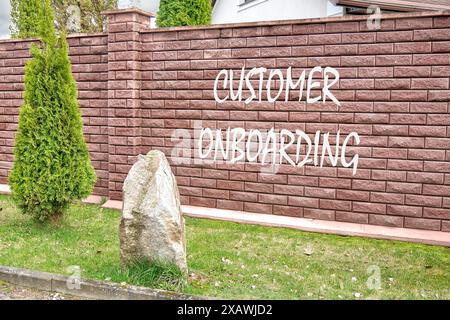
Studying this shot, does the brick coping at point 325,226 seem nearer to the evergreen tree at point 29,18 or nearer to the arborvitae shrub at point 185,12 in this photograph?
the arborvitae shrub at point 185,12

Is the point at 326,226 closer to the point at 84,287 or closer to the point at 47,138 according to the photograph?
the point at 84,287

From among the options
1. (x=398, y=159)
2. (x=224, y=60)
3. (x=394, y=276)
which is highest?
(x=224, y=60)

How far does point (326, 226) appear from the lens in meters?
6.77

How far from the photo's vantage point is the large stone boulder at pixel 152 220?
4688 mm

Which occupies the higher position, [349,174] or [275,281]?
[349,174]

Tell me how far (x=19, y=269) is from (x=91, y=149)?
152 inches

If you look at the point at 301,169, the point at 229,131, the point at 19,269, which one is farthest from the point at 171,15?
the point at 19,269

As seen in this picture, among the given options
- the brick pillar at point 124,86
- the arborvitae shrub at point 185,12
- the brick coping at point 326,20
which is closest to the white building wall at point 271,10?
the arborvitae shrub at point 185,12

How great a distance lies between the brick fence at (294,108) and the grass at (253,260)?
63 centimetres

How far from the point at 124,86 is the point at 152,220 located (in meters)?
3.87

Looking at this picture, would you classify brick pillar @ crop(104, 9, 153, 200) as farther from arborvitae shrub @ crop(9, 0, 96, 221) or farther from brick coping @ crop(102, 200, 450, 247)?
arborvitae shrub @ crop(9, 0, 96, 221)

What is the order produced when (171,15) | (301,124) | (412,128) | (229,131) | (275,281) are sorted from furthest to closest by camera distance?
1. (171,15)
2. (229,131)
3. (301,124)
4. (412,128)
5. (275,281)

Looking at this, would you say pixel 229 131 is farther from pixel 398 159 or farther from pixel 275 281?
pixel 275 281

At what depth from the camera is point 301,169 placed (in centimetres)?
712
